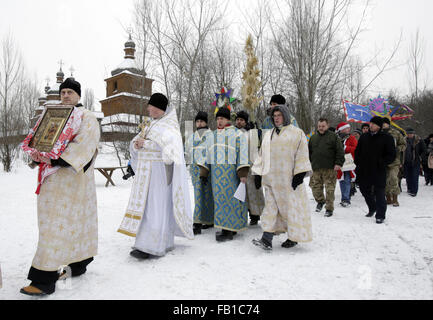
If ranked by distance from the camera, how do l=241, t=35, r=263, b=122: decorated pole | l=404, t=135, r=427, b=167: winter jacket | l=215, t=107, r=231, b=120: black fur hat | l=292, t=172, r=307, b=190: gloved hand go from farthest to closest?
l=404, t=135, r=427, b=167: winter jacket, l=241, t=35, r=263, b=122: decorated pole, l=215, t=107, r=231, b=120: black fur hat, l=292, t=172, r=307, b=190: gloved hand

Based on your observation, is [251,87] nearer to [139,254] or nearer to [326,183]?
[326,183]

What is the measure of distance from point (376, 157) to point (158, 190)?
4010mm

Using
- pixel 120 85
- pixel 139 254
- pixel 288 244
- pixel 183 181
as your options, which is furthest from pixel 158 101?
pixel 120 85

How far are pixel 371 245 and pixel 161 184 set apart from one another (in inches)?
115

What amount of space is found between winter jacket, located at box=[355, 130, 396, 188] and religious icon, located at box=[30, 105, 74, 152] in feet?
16.4

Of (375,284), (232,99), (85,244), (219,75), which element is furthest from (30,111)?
(375,284)

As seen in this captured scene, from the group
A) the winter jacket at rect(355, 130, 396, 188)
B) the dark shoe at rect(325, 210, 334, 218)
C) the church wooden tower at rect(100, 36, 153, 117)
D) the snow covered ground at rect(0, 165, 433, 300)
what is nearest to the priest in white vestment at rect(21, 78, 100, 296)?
the snow covered ground at rect(0, 165, 433, 300)

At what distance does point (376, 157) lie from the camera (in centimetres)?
525

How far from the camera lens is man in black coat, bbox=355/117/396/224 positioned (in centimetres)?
516

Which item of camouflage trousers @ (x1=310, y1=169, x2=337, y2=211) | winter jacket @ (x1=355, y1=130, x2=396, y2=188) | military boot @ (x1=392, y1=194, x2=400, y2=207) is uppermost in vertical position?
winter jacket @ (x1=355, y1=130, x2=396, y2=188)

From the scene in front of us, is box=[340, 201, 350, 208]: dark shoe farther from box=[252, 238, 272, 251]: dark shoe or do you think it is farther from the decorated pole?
box=[252, 238, 272, 251]: dark shoe

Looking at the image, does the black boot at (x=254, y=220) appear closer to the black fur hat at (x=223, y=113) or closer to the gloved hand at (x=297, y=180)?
the gloved hand at (x=297, y=180)

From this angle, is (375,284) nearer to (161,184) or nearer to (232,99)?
(161,184)

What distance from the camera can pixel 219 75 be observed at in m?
16.9
